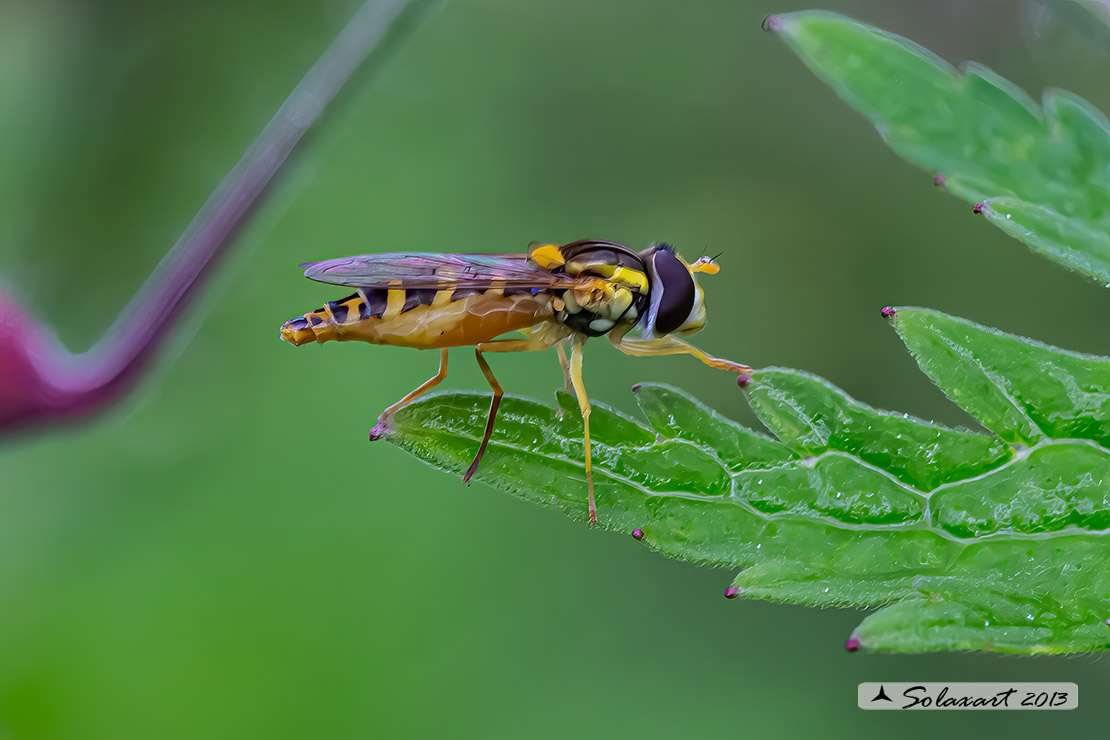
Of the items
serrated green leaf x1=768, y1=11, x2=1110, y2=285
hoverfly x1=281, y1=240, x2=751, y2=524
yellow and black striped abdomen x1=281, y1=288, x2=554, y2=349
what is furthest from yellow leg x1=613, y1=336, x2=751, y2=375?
serrated green leaf x1=768, y1=11, x2=1110, y2=285

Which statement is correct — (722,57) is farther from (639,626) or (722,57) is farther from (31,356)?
(31,356)

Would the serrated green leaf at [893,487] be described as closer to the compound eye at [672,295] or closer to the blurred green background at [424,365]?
the compound eye at [672,295]

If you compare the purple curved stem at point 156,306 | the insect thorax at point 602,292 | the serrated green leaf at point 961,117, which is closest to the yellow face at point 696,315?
the insect thorax at point 602,292

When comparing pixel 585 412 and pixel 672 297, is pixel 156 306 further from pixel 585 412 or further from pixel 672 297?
pixel 672 297

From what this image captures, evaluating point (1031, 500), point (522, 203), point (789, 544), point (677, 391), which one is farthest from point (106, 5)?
point (1031, 500)

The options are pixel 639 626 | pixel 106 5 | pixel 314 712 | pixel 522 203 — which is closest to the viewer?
pixel 314 712

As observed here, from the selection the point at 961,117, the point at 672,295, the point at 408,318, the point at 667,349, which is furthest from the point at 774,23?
the point at 408,318
